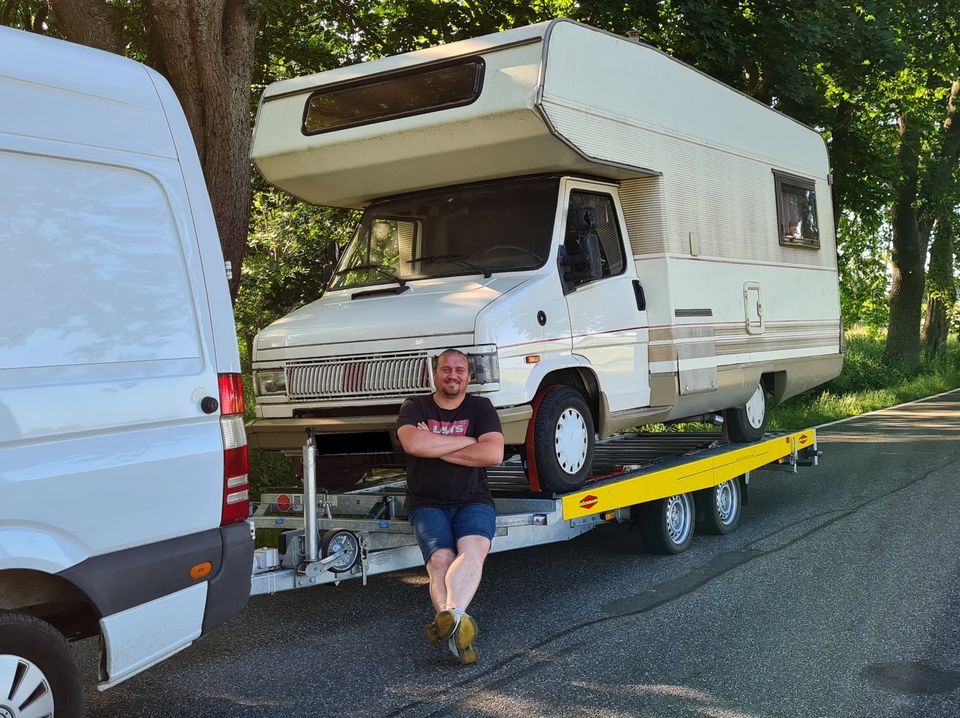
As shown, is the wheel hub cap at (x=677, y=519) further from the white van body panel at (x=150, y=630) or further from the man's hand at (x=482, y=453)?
the white van body panel at (x=150, y=630)

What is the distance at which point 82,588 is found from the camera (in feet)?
12.8

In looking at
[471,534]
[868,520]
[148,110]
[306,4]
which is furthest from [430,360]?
[306,4]

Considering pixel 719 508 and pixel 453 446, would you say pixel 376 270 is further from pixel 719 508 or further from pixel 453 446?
pixel 719 508

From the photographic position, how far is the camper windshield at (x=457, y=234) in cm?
744

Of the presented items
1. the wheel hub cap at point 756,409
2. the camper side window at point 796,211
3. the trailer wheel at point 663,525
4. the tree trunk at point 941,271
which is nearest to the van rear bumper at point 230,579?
the trailer wheel at point 663,525

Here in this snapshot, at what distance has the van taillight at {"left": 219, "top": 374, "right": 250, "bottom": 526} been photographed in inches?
177

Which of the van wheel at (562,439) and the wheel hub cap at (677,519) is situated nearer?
the van wheel at (562,439)

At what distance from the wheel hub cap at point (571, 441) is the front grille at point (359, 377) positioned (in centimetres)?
96

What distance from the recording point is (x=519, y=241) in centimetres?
745

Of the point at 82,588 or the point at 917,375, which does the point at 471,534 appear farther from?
the point at 917,375

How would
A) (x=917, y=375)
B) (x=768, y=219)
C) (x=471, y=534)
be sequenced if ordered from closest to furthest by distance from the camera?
(x=471, y=534) → (x=768, y=219) → (x=917, y=375)

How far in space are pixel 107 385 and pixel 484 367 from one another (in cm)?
292

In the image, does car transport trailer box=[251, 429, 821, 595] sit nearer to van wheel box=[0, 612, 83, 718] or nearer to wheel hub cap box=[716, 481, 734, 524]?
wheel hub cap box=[716, 481, 734, 524]

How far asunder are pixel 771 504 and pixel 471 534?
5.04 m
